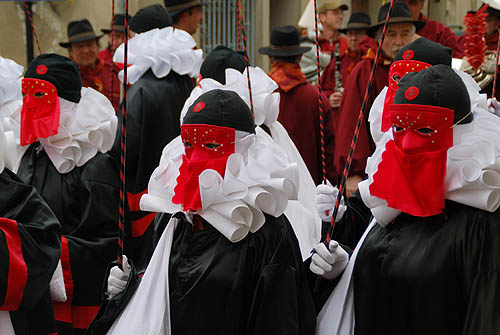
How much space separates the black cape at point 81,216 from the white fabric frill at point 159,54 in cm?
153

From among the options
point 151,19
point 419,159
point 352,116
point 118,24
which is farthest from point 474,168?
point 118,24

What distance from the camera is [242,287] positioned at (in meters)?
3.42

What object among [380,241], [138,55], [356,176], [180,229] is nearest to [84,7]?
[138,55]

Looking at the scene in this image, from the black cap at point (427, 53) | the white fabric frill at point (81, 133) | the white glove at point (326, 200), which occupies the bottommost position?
the white glove at point (326, 200)

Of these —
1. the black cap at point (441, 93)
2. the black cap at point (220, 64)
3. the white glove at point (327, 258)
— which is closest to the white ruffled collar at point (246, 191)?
Answer: the white glove at point (327, 258)

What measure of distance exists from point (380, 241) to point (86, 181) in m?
2.30

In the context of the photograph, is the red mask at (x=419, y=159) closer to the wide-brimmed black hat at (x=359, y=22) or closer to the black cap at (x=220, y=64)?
the black cap at (x=220, y=64)

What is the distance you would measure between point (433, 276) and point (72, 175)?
2.70m

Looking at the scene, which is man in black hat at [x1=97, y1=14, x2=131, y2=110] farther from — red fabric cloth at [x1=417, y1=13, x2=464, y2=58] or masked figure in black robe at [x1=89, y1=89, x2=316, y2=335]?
masked figure in black robe at [x1=89, y1=89, x2=316, y2=335]

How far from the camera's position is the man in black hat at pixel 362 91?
616 centimetres

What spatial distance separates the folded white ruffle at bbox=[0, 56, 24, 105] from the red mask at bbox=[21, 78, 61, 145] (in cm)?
92

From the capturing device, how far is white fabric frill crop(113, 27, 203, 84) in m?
6.34

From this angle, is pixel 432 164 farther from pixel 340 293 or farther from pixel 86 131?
pixel 86 131

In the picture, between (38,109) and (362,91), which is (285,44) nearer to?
(362,91)
